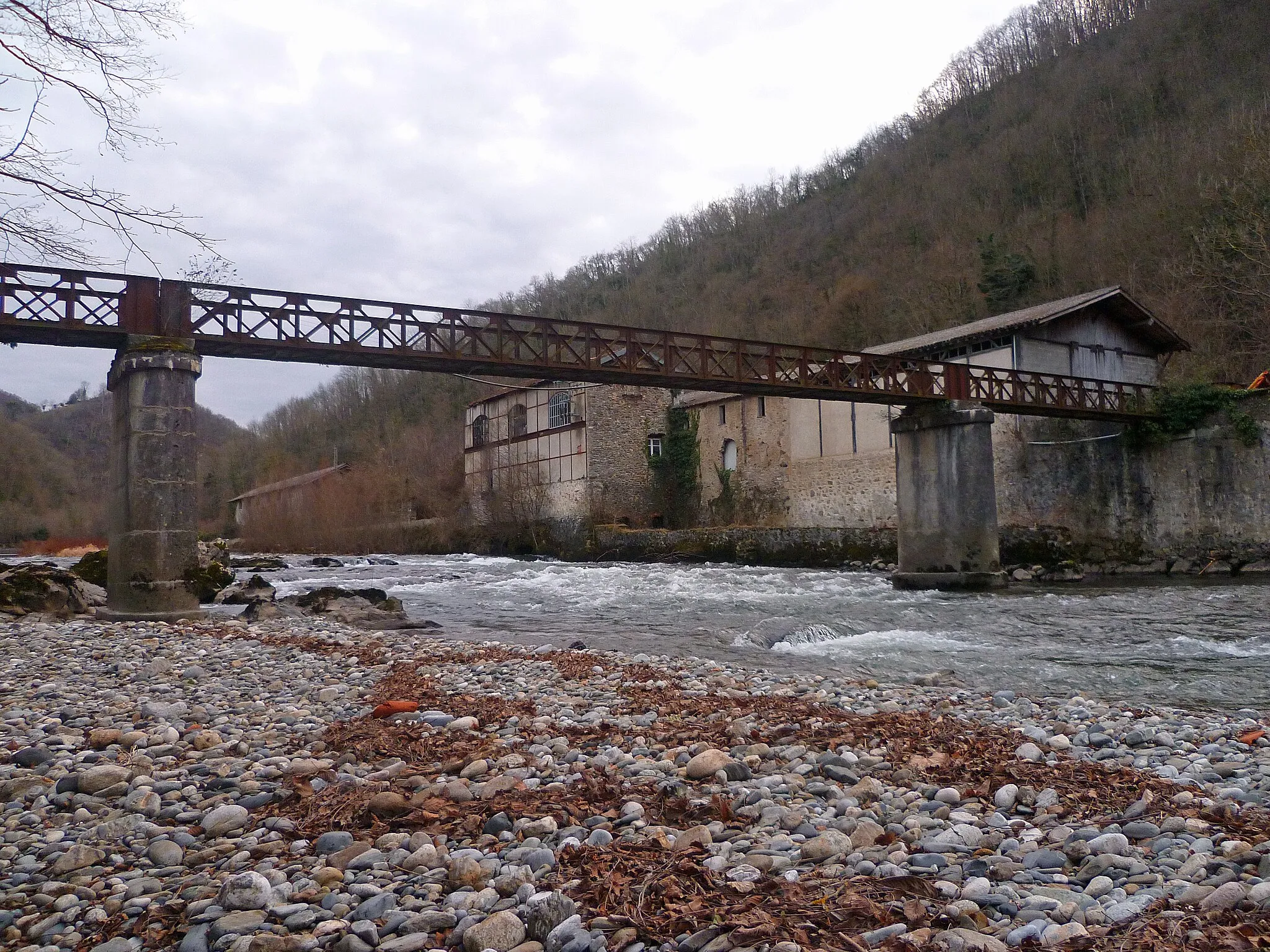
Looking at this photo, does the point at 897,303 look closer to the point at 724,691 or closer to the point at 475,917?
the point at 724,691

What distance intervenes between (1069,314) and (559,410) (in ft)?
73.1

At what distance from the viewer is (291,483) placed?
181 ft

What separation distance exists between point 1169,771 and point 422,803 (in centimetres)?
379

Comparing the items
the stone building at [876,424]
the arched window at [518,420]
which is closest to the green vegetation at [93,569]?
the stone building at [876,424]

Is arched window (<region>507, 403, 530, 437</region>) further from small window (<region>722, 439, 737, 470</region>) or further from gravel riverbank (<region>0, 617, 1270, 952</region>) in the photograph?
gravel riverbank (<region>0, 617, 1270, 952</region>)

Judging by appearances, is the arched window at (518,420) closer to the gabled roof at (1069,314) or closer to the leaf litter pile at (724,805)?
the gabled roof at (1069,314)

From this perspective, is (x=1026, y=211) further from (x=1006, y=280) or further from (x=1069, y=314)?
(x=1069, y=314)

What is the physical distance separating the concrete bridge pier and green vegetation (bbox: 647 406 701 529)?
17776 mm

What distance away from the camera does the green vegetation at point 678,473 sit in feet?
129

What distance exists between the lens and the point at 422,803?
384cm

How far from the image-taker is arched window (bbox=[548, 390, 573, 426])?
132 feet

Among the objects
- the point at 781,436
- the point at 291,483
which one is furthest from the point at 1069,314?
the point at 291,483

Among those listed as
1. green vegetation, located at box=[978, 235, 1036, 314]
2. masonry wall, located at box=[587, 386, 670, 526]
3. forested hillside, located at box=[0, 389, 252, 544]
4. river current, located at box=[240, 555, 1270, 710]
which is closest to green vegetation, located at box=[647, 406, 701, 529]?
masonry wall, located at box=[587, 386, 670, 526]

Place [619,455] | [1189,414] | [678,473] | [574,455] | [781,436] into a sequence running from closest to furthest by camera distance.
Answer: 1. [1189,414]
2. [781,436]
3. [619,455]
4. [574,455]
5. [678,473]
